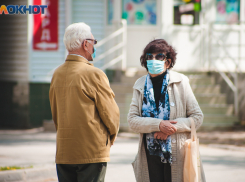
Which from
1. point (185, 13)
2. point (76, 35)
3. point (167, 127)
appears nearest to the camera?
point (76, 35)

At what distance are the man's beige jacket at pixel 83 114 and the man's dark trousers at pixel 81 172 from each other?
66mm

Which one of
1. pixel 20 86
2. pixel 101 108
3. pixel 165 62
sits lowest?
pixel 20 86

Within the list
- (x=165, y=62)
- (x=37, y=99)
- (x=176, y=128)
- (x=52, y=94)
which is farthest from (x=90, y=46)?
(x=37, y=99)

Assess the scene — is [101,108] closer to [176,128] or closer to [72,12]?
[176,128]

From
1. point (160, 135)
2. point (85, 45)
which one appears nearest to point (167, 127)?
point (160, 135)

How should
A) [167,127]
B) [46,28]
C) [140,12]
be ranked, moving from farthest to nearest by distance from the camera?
[140,12], [46,28], [167,127]

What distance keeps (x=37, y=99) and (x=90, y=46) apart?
938 centimetres

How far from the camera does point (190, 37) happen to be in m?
12.4

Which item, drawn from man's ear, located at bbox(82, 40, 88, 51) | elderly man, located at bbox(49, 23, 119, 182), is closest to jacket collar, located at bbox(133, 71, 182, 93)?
elderly man, located at bbox(49, 23, 119, 182)

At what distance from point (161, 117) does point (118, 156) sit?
13.7ft

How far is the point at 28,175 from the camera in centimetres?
539

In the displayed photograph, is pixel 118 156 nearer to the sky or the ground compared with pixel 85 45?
nearer to the ground

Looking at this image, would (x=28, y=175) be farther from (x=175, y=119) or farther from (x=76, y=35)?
(x=76, y=35)

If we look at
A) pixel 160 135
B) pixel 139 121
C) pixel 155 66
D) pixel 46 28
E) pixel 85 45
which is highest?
pixel 46 28
